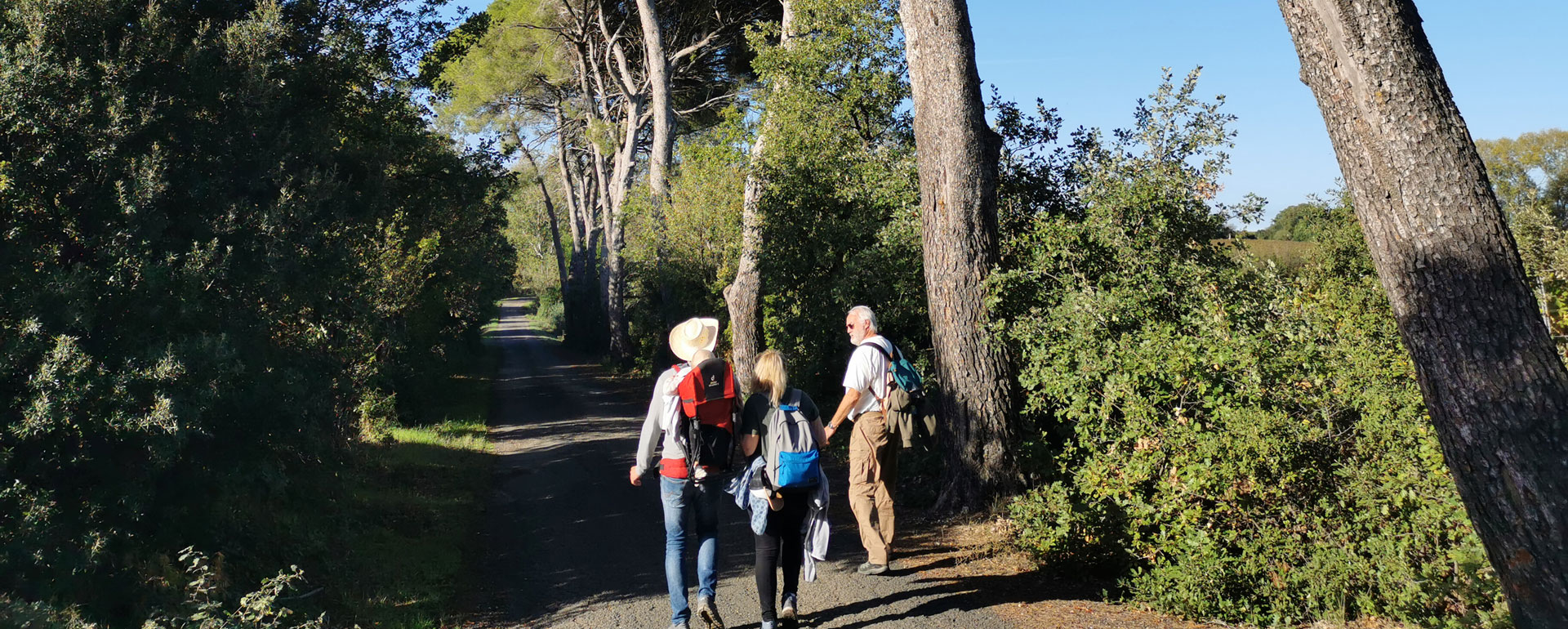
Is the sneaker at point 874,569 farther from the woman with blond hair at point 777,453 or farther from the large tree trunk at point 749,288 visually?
the large tree trunk at point 749,288

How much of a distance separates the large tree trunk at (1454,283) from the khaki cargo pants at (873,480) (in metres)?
2.98

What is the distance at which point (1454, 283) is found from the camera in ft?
11.2

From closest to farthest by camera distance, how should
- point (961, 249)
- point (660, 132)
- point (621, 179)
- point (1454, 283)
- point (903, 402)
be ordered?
point (1454, 283)
point (903, 402)
point (961, 249)
point (660, 132)
point (621, 179)

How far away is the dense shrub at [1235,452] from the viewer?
14.5ft

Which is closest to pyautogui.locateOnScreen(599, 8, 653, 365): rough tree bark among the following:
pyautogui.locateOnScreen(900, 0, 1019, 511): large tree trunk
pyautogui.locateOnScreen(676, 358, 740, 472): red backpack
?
pyautogui.locateOnScreen(900, 0, 1019, 511): large tree trunk

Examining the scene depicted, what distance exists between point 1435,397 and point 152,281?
19.7 feet

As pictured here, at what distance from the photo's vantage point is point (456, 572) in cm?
652

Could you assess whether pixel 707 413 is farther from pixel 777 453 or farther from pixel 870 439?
pixel 870 439

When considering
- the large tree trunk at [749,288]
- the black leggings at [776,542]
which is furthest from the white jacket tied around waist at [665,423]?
the large tree trunk at [749,288]

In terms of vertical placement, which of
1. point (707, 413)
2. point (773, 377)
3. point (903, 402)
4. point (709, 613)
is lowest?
point (709, 613)

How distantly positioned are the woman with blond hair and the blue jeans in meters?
0.27

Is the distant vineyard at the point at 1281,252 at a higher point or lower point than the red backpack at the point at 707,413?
higher

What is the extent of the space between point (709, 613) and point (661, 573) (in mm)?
1501

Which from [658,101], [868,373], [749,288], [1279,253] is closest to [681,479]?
[868,373]
